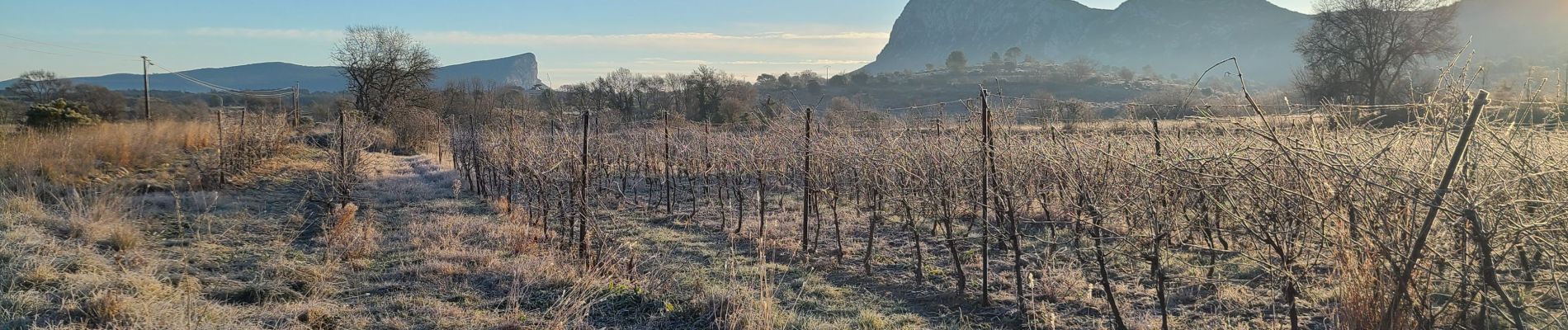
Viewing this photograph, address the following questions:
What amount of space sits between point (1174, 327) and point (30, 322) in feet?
22.7

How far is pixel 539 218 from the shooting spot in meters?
10.2

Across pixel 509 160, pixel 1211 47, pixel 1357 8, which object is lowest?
pixel 509 160

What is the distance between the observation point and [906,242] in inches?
319

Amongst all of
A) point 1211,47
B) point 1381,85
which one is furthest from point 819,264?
point 1211,47

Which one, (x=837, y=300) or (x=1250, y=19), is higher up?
(x=1250, y=19)

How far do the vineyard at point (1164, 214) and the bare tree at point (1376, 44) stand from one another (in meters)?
17.6

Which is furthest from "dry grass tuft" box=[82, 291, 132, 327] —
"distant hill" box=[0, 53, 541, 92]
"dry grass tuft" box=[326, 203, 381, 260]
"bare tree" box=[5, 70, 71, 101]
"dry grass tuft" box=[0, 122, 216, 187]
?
"distant hill" box=[0, 53, 541, 92]

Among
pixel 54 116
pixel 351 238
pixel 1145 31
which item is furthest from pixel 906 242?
pixel 1145 31

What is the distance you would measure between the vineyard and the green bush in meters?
11.3

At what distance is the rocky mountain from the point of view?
72625mm

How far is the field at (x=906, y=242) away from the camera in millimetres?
2957

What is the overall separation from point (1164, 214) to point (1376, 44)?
22.8 m

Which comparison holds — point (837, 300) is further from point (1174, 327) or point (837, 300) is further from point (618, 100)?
point (618, 100)

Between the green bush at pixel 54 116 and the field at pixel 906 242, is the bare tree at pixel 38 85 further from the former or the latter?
the field at pixel 906 242
